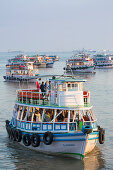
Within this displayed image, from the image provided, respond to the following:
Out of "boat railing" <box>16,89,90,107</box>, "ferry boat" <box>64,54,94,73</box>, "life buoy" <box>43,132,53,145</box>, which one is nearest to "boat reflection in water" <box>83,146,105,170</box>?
"life buoy" <box>43,132,53,145</box>

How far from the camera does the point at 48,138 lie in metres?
23.7

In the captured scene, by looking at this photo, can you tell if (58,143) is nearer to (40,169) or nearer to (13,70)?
(40,169)

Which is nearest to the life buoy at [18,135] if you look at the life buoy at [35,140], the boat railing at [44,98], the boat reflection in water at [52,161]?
the boat reflection in water at [52,161]

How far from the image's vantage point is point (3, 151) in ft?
87.9

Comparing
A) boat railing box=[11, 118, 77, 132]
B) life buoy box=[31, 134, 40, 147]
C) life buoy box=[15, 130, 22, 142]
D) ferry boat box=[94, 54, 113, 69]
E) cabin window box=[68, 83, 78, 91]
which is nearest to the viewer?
boat railing box=[11, 118, 77, 132]

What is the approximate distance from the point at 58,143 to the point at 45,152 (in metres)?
1.66

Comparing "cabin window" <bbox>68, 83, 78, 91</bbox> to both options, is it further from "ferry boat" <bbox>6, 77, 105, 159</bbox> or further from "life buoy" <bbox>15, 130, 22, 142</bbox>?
"life buoy" <bbox>15, 130, 22, 142</bbox>

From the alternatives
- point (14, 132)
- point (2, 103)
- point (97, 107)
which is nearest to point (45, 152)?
point (14, 132)

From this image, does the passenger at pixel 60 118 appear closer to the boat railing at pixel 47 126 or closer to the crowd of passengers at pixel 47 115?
the crowd of passengers at pixel 47 115

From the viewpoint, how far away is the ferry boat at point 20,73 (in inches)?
3394

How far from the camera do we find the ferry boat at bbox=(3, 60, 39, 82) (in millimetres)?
86206

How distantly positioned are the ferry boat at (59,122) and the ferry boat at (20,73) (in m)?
57.0

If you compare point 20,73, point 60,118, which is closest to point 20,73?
point 20,73

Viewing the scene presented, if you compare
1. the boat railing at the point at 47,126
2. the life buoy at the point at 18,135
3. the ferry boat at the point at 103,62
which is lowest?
the ferry boat at the point at 103,62
